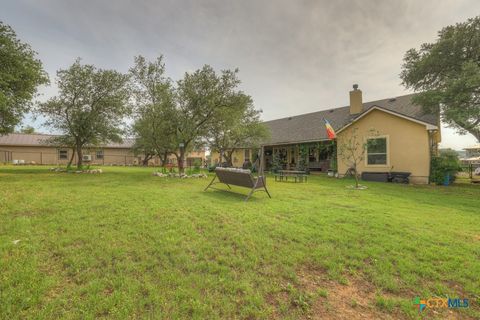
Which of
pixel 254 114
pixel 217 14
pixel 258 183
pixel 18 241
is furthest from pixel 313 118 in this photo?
pixel 18 241

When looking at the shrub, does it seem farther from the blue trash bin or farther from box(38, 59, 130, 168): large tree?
box(38, 59, 130, 168): large tree

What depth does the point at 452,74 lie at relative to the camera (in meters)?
12.2

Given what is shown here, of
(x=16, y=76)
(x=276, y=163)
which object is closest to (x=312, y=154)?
(x=276, y=163)

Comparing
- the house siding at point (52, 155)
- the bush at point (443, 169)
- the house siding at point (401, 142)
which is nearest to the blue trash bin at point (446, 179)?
the bush at point (443, 169)

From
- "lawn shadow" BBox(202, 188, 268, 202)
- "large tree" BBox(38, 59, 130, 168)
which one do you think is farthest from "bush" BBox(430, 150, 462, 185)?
"large tree" BBox(38, 59, 130, 168)

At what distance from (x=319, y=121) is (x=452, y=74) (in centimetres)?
907

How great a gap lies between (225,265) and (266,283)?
0.61 meters

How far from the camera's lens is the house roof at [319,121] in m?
15.5

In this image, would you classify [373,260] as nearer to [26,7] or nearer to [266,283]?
[266,283]

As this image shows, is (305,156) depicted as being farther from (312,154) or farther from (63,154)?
(63,154)

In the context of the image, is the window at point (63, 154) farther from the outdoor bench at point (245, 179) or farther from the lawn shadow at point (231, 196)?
the outdoor bench at point (245, 179)

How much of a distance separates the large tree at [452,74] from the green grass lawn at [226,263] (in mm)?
9394

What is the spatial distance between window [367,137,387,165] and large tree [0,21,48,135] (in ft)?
63.0

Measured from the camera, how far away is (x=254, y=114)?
2062cm
